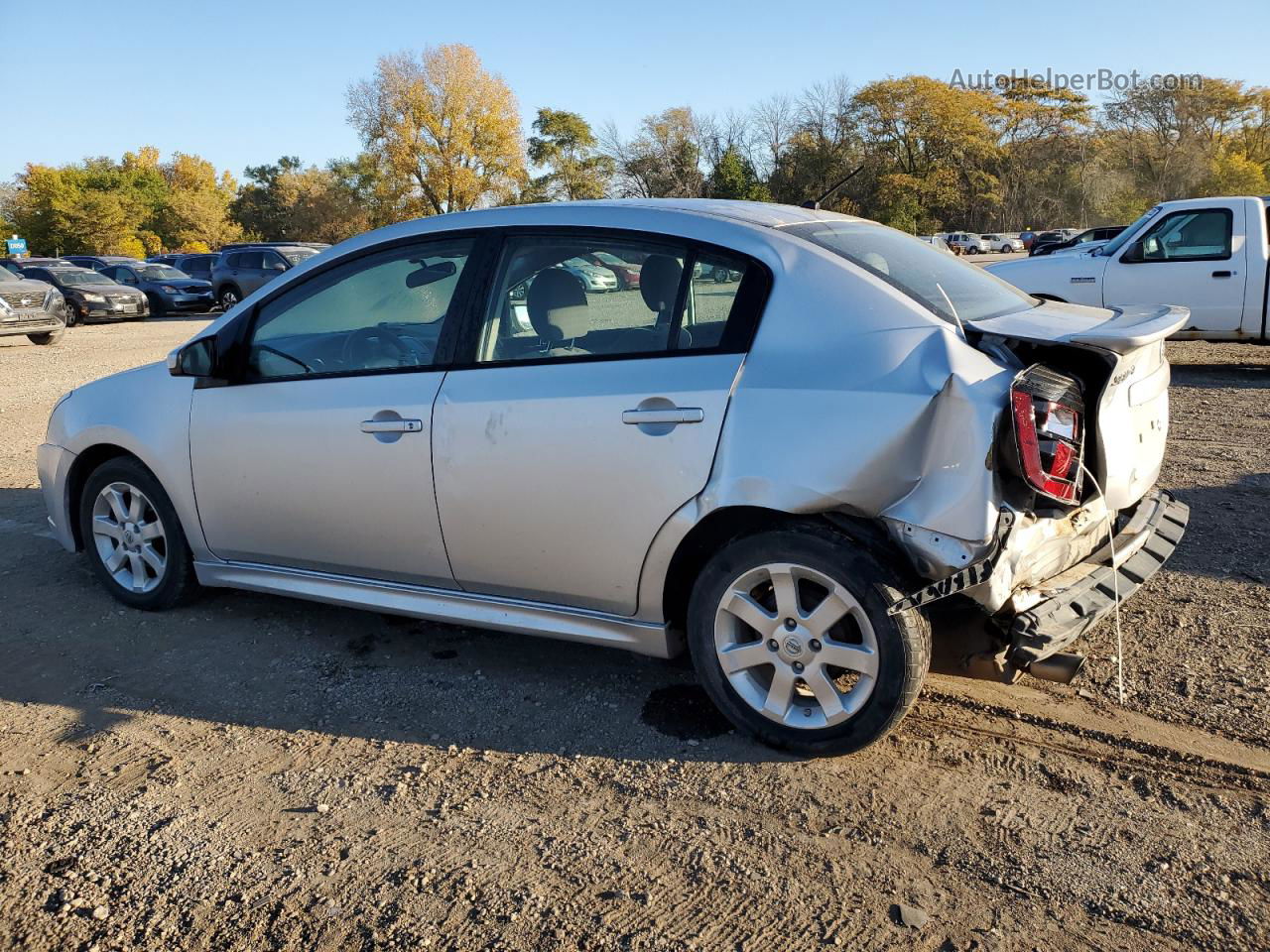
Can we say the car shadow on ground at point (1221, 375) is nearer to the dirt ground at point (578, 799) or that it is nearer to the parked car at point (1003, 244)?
the dirt ground at point (578, 799)

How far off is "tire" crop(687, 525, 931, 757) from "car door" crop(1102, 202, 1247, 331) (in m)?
9.36

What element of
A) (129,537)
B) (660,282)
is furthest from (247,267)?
(660,282)

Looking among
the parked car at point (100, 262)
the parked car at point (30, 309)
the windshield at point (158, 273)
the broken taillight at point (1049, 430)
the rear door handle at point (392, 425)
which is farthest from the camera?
the parked car at point (100, 262)

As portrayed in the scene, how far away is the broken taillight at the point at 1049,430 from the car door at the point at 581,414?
33.8 inches

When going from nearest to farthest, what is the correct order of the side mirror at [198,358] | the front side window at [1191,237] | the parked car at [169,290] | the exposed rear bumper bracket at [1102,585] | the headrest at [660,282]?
the exposed rear bumper bracket at [1102,585], the headrest at [660,282], the side mirror at [198,358], the front side window at [1191,237], the parked car at [169,290]

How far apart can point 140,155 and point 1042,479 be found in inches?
4356

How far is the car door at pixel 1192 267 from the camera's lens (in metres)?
10.8

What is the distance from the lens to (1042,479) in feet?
9.84

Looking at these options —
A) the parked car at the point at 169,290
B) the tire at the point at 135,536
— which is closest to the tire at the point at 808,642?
the tire at the point at 135,536

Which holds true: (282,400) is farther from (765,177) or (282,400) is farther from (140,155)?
(140,155)

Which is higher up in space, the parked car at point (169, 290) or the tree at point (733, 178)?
the tree at point (733, 178)

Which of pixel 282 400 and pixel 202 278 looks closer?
pixel 282 400

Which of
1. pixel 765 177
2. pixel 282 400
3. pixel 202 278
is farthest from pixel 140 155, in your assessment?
pixel 282 400

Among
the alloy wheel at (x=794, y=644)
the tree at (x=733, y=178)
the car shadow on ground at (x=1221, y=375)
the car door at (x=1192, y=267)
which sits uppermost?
the tree at (x=733, y=178)
